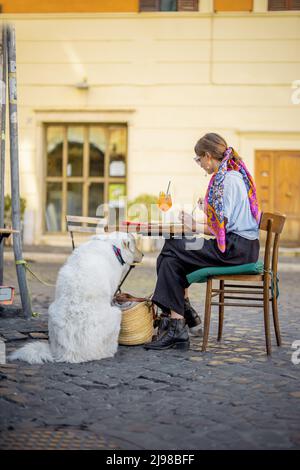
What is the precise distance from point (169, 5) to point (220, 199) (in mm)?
12523

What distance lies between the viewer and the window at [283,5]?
16.1 meters

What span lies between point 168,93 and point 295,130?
3.14 m

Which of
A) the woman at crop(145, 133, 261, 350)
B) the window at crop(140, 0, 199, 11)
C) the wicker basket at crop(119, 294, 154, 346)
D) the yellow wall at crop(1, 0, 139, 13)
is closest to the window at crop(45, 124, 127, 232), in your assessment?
the yellow wall at crop(1, 0, 139, 13)

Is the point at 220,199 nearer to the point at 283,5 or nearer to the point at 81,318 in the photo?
the point at 81,318

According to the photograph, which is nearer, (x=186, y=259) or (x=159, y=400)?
(x=159, y=400)

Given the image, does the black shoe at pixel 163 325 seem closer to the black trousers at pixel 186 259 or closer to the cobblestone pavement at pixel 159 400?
the black trousers at pixel 186 259

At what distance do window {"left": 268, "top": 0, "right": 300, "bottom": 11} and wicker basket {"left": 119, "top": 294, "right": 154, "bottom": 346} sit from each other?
1245 centimetres

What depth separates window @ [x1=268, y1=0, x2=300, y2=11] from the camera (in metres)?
16.1

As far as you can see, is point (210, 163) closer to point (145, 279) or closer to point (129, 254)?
point (129, 254)

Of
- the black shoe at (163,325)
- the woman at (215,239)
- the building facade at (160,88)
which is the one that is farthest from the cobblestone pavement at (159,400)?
the building facade at (160,88)

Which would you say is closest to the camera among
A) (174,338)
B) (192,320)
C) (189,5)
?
(174,338)

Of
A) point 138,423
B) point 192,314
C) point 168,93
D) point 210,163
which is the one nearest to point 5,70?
point 210,163

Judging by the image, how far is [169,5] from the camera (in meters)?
16.6

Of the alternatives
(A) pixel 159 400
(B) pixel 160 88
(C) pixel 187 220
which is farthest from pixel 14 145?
(B) pixel 160 88
